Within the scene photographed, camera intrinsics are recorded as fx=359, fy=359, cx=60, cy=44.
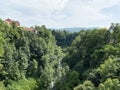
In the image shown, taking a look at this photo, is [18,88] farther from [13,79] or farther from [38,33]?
[38,33]

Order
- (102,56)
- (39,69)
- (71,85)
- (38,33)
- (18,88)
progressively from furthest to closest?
(38,33), (39,69), (18,88), (102,56), (71,85)

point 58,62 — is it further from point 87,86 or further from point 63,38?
point 63,38

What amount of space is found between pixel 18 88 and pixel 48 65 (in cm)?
1579

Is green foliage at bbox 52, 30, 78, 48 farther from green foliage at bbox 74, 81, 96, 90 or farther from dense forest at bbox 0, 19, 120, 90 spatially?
green foliage at bbox 74, 81, 96, 90

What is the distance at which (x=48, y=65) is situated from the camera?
7956cm

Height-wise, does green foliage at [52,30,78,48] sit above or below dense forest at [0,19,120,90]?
below

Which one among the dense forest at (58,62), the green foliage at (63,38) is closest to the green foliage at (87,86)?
the dense forest at (58,62)

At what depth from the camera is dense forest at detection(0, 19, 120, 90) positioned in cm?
4999

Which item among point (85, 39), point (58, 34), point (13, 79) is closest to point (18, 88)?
point (13, 79)

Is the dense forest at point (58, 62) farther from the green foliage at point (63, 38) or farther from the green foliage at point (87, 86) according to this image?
the green foliage at point (63, 38)

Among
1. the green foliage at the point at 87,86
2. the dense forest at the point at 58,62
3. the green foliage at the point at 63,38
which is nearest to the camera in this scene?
the green foliage at the point at 87,86

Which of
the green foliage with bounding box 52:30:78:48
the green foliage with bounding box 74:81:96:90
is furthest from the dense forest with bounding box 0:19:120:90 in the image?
the green foliage with bounding box 52:30:78:48

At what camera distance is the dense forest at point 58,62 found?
49988 mm

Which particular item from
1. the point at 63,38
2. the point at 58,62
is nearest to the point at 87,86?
the point at 58,62
